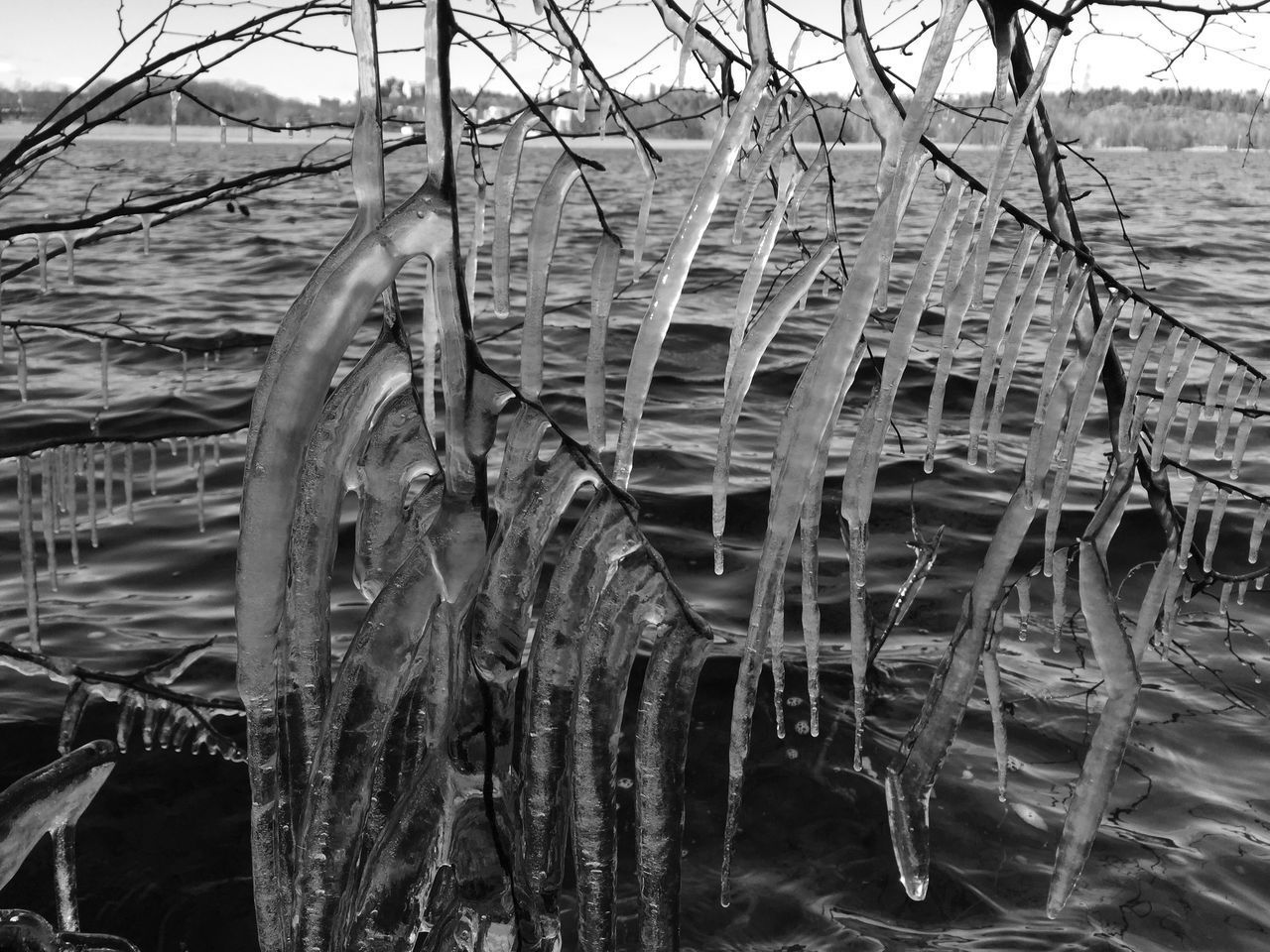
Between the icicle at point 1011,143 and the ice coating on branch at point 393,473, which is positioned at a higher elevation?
the icicle at point 1011,143

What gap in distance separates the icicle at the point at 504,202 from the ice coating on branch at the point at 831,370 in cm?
54

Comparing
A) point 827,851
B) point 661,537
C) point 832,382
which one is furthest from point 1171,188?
point 832,382

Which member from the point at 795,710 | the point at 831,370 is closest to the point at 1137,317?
the point at 831,370

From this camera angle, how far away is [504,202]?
168cm

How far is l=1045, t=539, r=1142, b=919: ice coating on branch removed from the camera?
1.63m

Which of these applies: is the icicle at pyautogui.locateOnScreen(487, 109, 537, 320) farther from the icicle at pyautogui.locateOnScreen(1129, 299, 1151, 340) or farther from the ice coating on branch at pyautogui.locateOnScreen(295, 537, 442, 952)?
the icicle at pyautogui.locateOnScreen(1129, 299, 1151, 340)

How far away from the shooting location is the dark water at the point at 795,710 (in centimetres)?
392

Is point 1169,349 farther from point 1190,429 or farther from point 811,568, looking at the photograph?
point 1190,429

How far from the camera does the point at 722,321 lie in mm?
12531

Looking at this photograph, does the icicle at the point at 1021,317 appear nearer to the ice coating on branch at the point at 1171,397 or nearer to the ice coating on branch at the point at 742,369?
the ice coating on branch at the point at 742,369

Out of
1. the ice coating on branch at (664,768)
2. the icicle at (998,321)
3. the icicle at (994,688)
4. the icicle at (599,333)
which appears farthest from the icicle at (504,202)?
the icicle at (994,688)

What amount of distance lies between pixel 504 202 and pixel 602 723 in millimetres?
843

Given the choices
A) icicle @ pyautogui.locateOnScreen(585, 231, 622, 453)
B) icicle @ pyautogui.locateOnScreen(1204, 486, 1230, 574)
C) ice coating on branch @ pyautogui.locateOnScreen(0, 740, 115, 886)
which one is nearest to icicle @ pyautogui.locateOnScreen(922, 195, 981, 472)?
icicle @ pyautogui.locateOnScreen(585, 231, 622, 453)

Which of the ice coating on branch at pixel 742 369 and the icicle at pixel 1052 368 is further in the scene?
the icicle at pixel 1052 368
